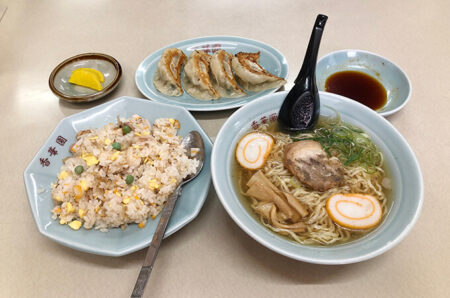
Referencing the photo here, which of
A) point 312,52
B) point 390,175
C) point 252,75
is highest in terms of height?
point 312,52

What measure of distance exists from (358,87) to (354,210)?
1.35 m

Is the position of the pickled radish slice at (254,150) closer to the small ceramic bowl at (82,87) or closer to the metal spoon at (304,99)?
the metal spoon at (304,99)

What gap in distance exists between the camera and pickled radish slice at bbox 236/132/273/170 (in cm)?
174

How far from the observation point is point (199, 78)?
246 centimetres

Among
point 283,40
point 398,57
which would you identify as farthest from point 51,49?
point 398,57

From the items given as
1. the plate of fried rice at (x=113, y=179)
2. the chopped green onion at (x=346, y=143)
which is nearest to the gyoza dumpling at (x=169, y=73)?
the plate of fried rice at (x=113, y=179)

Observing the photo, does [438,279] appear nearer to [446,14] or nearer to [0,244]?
[0,244]

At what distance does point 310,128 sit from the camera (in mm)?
1944

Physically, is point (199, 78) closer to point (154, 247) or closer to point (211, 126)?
point (211, 126)

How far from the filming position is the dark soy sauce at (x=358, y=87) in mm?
2268

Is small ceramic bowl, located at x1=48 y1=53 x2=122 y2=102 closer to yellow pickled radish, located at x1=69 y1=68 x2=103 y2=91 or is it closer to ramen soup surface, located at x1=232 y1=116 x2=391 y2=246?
yellow pickled radish, located at x1=69 y1=68 x2=103 y2=91

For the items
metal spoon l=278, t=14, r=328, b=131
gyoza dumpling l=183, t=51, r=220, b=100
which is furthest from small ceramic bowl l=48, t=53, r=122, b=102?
metal spoon l=278, t=14, r=328, b=131

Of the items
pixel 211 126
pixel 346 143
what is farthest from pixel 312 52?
pixel 211 126

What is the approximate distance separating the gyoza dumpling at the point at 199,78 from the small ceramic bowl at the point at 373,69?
97cm
